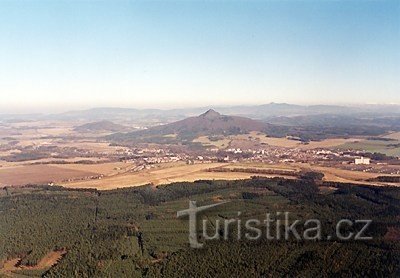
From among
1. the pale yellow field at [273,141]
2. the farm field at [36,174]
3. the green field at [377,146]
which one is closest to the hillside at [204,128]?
the pale yellow field at [273,141]

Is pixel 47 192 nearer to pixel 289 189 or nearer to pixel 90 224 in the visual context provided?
pixel 90 224

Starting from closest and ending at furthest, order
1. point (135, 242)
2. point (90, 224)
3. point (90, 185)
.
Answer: point (135, 242) → point (90, 224) → point (90, 185)

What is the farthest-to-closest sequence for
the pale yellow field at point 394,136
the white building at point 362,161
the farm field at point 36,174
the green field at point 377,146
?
the pale yellow field at point 394,136
the green field at point 377,146
the white building at point 362,161
the farm field at point 36,174

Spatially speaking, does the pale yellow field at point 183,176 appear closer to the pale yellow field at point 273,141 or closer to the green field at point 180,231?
the green field at point 180,231

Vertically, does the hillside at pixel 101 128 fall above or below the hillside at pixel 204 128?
below

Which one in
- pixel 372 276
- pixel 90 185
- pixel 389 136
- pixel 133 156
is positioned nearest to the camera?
pixel 372 276

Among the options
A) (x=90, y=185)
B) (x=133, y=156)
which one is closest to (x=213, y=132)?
(x=133, y=156)

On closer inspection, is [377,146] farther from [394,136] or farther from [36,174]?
[36,174]

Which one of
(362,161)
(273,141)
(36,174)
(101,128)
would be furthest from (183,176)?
(101,128)
